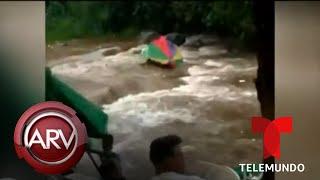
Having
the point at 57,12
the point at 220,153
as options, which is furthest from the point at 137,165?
the point at 57,12

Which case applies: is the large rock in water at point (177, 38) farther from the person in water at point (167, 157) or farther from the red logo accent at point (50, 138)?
the red logo accent at point (50, 138)

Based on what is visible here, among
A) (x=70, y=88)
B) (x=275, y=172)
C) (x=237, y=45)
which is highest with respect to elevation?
(x=237, y=45)

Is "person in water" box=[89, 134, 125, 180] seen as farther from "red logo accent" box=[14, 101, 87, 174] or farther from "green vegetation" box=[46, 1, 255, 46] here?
"green vegetation" box=[46, 1, 255, 46]

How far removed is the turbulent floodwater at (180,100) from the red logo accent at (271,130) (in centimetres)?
3

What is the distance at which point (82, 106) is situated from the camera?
8.21 ft

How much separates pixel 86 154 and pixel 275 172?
73cm

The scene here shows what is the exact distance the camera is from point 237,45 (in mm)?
2521

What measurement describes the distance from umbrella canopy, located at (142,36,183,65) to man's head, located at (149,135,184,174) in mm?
297

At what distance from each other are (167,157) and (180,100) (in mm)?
224

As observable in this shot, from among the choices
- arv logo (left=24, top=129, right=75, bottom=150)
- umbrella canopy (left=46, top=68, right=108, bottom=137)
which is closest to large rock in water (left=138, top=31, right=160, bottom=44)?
umbrella canopy (left=46, top=68, right=108, bottom=137)

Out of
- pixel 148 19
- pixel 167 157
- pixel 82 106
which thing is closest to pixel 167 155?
pixel 167 157

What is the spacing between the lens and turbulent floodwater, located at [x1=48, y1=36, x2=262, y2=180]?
2.49 meters

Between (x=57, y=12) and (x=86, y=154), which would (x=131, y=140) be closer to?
(x=86, y=154)

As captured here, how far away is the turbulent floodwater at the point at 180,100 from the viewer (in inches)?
98.2
